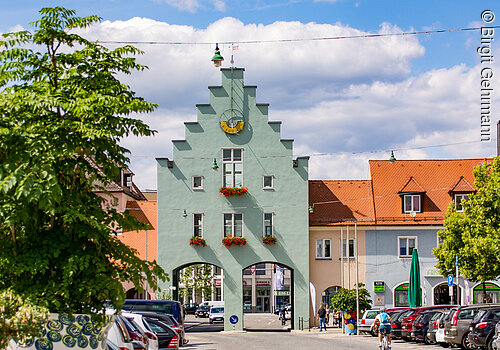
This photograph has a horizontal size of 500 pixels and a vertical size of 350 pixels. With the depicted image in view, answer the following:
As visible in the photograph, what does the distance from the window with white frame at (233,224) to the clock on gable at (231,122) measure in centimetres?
568

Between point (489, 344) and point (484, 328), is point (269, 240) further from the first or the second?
point (489, 344)

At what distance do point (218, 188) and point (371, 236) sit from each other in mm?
11328

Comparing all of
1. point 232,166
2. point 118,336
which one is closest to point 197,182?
point 232,166

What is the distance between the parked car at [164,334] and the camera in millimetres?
27047

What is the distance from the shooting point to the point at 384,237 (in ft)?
189

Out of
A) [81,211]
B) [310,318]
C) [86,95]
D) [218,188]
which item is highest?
[218,188]

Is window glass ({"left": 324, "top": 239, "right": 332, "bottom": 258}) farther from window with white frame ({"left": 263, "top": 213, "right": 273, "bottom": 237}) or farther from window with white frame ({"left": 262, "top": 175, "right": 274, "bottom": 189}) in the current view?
window with white frame ({"left": 262, "top": 175, "right": 274, "bottom": 189})

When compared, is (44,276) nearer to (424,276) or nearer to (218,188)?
(218,188)

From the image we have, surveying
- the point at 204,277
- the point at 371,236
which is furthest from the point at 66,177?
the point at 204,277

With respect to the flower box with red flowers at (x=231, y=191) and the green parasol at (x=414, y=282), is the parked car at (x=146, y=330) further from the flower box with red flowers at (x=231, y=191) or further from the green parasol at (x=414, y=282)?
the flower box with red flowers at (x=231, y=191)

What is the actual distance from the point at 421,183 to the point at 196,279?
49053 millimetres

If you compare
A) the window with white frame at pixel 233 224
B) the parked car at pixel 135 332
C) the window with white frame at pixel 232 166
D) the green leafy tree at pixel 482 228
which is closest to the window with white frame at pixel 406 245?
the window with white frame at pixel 233 224

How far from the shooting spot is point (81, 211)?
43.8 feet

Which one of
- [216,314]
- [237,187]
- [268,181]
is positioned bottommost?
[216,314]
